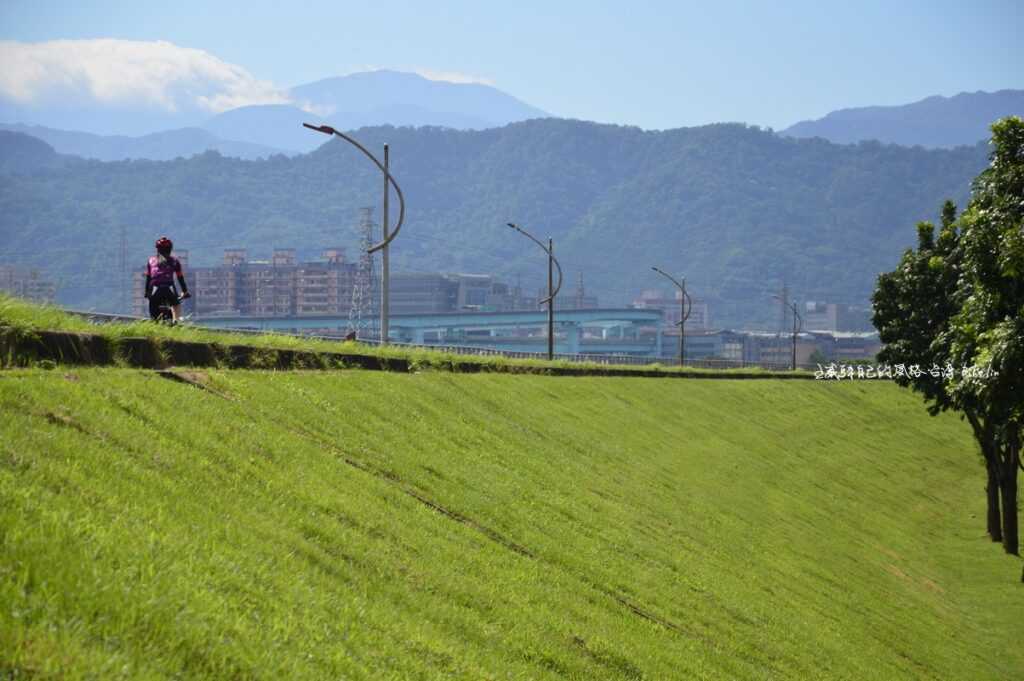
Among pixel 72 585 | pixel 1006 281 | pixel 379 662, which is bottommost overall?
pixel 379 662

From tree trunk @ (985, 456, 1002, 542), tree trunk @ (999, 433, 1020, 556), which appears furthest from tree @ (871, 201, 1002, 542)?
tree trunk @ (999, 433, 1020, 556)

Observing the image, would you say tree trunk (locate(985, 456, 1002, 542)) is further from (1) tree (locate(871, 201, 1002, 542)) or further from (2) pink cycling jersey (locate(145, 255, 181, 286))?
(2) pink cycling jersey (locate(145, 255, 181, 286))

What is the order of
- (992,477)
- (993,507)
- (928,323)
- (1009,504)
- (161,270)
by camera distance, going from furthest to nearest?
1. (992,477)
2. (993,507)
3. (928,323)
4. (1009,504)
5. (161,270)

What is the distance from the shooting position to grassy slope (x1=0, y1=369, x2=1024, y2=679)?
23.6ft

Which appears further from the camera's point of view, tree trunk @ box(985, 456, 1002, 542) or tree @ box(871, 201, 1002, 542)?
tree trunk @ box(985, 456, 1002, 542)

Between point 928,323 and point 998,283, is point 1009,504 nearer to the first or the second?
point 928,323

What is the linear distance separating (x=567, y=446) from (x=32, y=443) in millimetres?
20029

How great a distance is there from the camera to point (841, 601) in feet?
82.4

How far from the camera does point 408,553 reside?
39.1 ft

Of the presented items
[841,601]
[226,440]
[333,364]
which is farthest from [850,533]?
[226,440]

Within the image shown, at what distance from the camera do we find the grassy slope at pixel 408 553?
23.6 ft

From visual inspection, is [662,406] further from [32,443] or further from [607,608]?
[32,443]

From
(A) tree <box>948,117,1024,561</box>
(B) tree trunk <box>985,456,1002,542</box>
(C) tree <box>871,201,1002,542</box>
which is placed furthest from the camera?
(B) tree trunk <box>985,456,1002,542</box>

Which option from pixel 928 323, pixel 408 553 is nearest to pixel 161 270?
pixel 408 553
